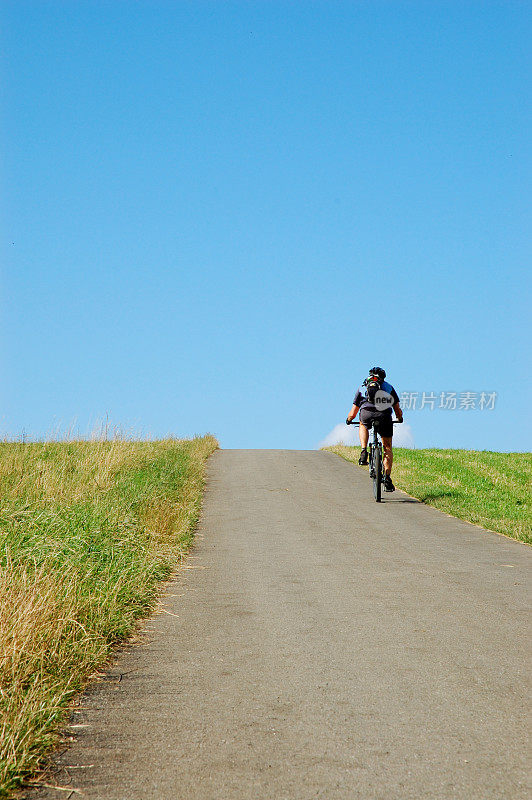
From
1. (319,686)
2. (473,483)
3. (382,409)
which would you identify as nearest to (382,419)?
(382,409)

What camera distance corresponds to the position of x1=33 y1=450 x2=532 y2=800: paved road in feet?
11.0

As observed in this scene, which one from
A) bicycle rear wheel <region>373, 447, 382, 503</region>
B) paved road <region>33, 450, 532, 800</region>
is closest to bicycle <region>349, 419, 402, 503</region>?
bicycle rear wheel <region>373, 447, 382, 503</region>

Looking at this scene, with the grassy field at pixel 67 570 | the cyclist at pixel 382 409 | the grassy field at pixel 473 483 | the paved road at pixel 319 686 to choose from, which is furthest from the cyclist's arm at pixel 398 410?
the paved road at pixel 319 686

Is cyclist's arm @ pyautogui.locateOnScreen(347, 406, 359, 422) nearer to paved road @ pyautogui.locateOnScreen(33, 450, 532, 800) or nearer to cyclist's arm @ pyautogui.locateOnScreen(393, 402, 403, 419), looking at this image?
cyclist's arm @ pyautogui.locateOnScreen(393, 402, 403, 419)

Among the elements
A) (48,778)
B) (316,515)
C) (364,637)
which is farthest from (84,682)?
(316,515)

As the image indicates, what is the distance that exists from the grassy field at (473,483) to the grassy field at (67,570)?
4696 mm

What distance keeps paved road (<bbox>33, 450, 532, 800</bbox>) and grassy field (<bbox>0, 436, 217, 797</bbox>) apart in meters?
0.22

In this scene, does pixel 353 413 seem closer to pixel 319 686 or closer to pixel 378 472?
pixel 378 472

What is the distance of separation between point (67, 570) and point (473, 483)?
12.8 m

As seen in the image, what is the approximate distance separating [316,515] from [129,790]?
953 cm

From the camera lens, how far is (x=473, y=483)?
1730 cm

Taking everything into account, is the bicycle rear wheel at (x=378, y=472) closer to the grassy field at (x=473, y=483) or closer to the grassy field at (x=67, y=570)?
the grassy field at (x=473, y=483)

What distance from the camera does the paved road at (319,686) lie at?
3354mm

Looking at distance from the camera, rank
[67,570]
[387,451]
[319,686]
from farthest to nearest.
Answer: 1. [387,451]
2. [67,570]
3. [319,686]
